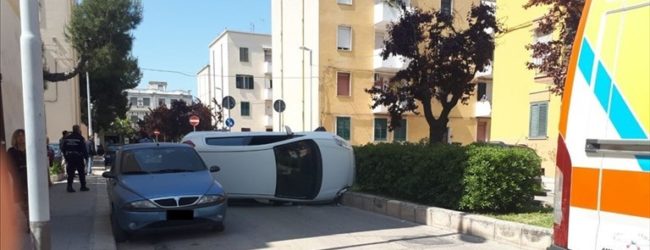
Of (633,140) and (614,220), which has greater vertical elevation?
(633,140)

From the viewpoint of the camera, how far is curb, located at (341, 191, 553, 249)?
6.14m

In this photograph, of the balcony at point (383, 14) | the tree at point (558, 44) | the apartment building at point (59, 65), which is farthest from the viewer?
the balcony at point (383, 14)

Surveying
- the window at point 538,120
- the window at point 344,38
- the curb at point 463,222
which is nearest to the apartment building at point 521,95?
the window at point 538,120

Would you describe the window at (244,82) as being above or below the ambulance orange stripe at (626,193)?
above

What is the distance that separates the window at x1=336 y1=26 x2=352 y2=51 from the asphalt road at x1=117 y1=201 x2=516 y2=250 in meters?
22.9

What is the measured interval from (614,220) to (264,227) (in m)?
6.03

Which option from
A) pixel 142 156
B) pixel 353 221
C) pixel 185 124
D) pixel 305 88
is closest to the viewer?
pixel 142 156

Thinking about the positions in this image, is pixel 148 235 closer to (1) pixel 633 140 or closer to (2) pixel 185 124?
(1) pixel 633 140

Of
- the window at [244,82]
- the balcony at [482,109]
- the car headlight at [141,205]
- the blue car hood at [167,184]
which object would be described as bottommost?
the car headlight at [141,205]

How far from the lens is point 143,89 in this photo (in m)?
108

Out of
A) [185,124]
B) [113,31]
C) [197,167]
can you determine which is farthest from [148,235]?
[185,124]

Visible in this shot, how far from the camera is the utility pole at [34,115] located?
3715 mm

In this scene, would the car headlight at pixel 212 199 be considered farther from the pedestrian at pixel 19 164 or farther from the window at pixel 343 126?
the window at pixel 343 126

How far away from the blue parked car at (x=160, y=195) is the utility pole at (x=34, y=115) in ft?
8.96
